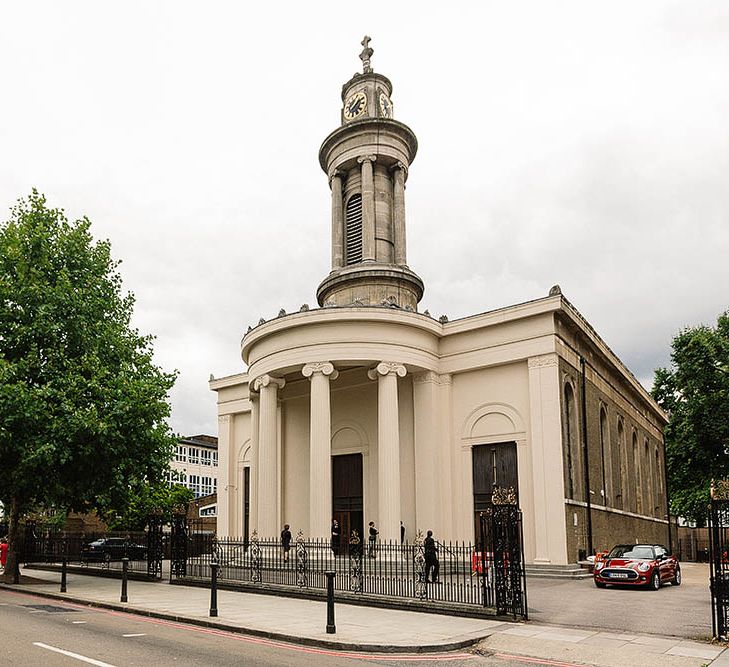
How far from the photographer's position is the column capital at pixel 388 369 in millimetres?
28828

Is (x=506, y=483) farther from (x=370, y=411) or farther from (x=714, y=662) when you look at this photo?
(x=714, y=662)

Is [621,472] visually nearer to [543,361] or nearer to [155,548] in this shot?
[543,361]

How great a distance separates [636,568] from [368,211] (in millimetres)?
19788

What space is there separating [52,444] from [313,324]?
416 inches

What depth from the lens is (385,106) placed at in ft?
124

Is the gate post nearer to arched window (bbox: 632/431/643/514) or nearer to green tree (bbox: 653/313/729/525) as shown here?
arched window (bbox: 632/431/643/514)

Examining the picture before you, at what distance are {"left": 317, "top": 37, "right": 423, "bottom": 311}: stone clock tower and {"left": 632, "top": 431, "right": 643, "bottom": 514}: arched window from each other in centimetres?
1669

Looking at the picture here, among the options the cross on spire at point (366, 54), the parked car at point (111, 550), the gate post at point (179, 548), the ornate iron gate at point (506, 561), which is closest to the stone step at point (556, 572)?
the ornate iron gate at point (506, 561)

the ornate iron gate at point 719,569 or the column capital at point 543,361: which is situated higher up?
the column capital at point 543,361

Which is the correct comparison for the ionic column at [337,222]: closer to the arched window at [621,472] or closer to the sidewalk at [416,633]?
the arched window at [621,472]

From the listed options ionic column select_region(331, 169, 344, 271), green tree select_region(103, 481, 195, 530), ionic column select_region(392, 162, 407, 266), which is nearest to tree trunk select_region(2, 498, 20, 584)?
→ green tree select_region(103, 481, 195, 530)

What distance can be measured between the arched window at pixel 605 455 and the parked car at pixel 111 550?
19985 millimetres

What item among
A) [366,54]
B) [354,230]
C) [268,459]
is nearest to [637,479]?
[354,230]

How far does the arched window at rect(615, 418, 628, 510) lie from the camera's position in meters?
36.8
